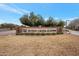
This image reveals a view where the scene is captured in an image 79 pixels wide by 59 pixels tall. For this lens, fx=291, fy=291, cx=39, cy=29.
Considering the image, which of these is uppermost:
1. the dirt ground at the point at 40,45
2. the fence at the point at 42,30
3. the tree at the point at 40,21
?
the tree at the point at 40,21

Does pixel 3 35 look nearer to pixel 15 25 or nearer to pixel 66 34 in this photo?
pixel 15 25

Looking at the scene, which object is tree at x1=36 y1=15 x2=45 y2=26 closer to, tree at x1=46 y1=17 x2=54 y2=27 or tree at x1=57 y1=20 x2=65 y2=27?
tree at x1=46 y1=17 x2=54 y2=27

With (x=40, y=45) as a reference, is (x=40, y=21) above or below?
above

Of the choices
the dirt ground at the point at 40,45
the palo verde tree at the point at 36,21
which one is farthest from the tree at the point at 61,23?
the dirt ground at the point at 40,45

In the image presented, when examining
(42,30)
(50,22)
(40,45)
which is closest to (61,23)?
→ (50,22)

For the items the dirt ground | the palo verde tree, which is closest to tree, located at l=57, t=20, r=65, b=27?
the palo verde tree

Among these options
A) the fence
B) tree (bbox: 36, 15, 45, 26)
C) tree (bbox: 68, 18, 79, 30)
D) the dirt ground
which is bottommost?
the dirt ground

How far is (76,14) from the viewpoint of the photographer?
126 inches

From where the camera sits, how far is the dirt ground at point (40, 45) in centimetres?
321

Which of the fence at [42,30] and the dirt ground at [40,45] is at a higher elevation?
the fence at [42,30]

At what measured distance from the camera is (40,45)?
3.23 metres

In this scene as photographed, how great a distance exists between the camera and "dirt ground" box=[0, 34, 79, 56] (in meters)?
3.21

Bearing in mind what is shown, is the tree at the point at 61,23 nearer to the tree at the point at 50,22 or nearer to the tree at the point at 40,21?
the tree at the point at 50,22

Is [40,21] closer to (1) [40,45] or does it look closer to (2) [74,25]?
(1) [40,45]
